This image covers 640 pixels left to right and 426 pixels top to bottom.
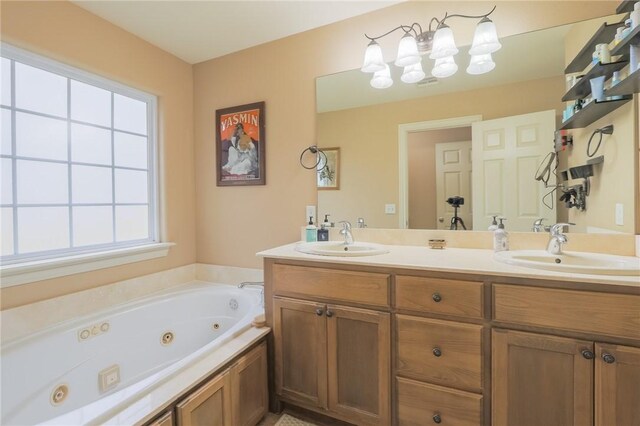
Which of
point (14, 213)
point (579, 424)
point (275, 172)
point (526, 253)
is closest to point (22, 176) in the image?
point (14, 213)

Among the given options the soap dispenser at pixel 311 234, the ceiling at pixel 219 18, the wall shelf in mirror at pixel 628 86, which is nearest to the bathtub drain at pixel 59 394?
the soap dispenser at pixel 311 234

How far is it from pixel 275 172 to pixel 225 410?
151 cm

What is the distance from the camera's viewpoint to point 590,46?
1.49 m

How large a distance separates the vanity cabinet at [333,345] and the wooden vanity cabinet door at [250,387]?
82 mm

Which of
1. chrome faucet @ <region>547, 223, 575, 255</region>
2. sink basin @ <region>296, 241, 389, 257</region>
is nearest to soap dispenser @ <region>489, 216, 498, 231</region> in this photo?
chrome faucet @ <region>547, 223, 575, 255</region>

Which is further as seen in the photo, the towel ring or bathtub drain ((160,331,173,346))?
the towel ring

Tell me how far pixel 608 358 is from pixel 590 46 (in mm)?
1470

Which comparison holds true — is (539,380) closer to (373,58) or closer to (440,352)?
(440,352)

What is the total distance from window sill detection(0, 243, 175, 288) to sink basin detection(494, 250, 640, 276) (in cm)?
225

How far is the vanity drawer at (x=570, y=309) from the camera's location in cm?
102

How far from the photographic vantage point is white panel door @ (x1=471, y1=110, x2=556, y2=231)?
5.22ft

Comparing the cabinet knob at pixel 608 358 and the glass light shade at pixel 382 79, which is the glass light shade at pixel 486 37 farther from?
the cabinet knob at pixel 608 358

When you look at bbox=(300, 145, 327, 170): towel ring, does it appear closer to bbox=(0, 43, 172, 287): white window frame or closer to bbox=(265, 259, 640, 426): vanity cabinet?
bbox=(265, 259, 640, 426): vanity cabinet

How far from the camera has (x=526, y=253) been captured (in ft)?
4.80
